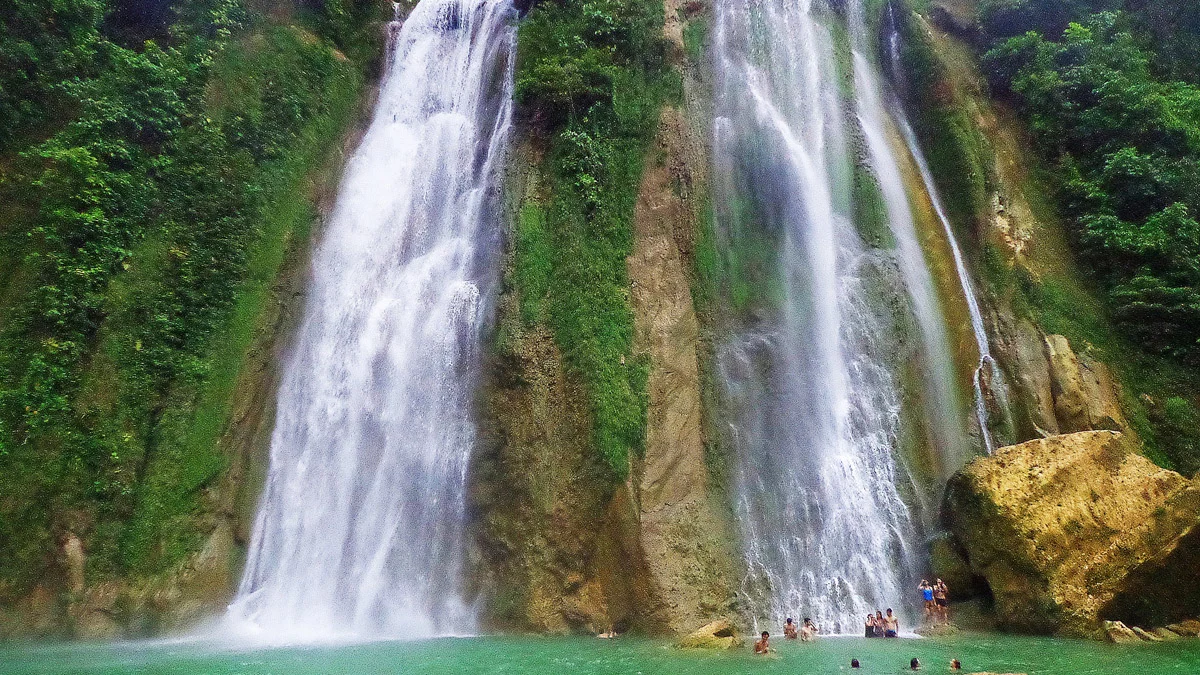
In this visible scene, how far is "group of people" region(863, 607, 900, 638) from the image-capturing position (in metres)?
12.2

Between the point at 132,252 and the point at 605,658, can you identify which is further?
the point at 132,252

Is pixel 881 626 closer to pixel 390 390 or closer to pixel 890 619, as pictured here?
pixel 890 619

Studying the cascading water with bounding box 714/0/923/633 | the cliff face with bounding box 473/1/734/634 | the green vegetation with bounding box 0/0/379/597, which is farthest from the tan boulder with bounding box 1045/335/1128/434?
the green vegetation with bounding box 0/0/379/597

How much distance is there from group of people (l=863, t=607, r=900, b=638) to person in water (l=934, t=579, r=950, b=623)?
1.05m

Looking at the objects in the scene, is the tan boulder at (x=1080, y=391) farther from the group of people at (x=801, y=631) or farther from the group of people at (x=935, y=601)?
the group of people at (x=801, y=631)

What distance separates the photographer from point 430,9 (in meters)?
23.2

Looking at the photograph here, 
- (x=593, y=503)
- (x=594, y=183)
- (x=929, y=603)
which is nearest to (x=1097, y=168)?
(x=929, y=603)

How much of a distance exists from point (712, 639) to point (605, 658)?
2.02 meters

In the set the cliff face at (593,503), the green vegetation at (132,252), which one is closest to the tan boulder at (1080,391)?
the cliff face at (593,503)

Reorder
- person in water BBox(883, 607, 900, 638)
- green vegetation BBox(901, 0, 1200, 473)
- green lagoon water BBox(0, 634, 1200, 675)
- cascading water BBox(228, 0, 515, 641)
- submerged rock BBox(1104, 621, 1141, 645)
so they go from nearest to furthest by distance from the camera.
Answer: green lagoon water BBox(0, 634, 1200, 675) → submerged rock BBox(1104, 621, 1141, 645) → person in water BBox(883, 607, 900, 638) → cascading water BBox(228, 0, 515, 641) → green vegetation BBox(901, 0, 1200, 473)

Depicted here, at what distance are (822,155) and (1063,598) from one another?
11918 millimetres

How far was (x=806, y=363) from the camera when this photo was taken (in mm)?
15930

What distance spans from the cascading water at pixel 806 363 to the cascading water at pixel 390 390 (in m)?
6.02

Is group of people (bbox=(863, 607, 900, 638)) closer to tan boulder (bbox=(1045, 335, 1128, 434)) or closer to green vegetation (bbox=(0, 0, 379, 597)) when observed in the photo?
tan boulder (bbox=(1045, 335, 1128, 434))
